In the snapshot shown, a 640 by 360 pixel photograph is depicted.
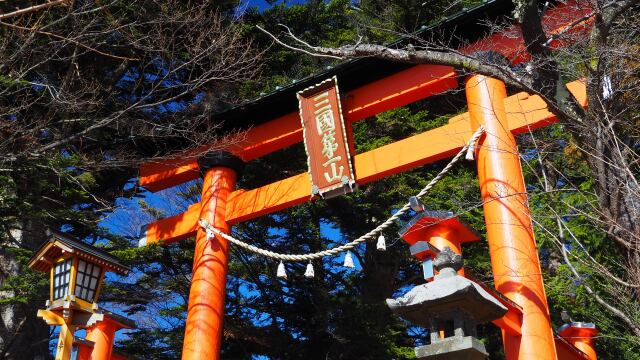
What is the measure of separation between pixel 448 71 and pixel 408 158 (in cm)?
114

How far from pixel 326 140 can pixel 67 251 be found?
10.4 ft

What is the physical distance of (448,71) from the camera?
23.1ft

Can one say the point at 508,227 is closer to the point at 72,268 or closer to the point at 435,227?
the point at 435,227

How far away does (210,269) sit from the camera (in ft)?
25.2

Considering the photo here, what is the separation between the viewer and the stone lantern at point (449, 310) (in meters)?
4.00

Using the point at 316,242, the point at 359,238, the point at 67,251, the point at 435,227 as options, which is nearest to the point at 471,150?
the point at 435,227

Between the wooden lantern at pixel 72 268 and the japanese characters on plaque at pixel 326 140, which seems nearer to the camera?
the wooden lantern at pixel 72 268

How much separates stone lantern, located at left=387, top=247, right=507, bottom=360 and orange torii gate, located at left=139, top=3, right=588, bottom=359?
2.62 feet

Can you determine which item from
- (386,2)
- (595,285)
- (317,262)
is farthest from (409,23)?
(595,285)

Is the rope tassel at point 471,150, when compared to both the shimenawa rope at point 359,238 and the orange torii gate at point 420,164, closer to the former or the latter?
the shimenawa rope at point 359,238

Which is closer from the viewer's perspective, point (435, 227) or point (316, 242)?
point (435, 227)

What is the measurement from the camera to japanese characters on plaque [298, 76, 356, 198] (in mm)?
7047

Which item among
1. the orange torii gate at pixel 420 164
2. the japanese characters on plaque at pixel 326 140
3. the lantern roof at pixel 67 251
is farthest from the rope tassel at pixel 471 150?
the lantern roof at pixel 67 251

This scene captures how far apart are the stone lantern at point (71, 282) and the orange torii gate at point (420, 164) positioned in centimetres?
168
